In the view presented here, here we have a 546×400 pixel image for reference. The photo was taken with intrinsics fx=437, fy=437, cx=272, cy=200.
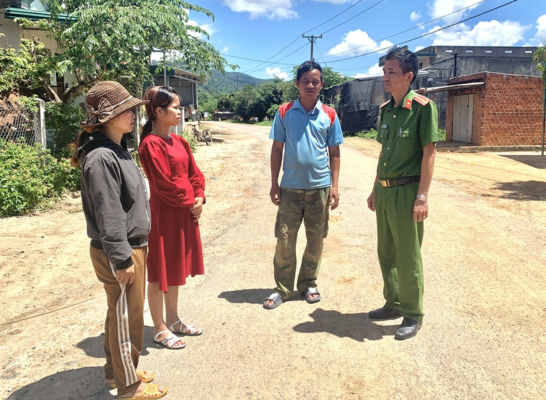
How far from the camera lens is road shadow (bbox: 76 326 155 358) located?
312cm

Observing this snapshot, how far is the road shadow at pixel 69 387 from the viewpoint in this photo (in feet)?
8.65

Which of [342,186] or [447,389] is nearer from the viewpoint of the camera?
[447,389]

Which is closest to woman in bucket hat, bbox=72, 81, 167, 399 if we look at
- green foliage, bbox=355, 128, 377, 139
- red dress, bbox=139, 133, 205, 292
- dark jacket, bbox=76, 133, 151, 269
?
dark jacket, bbox=76, 133, 151, 269

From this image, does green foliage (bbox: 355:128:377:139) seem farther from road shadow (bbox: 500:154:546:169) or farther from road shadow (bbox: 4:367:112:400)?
road shadow (bbox: 4:367:112:400)

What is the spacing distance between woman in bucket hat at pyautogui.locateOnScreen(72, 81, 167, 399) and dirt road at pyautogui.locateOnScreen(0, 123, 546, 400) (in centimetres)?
46

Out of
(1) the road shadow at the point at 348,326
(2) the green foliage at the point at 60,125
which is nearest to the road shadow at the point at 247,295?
(1) the road shadow at the point at 348,326

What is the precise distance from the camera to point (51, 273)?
4.82 m

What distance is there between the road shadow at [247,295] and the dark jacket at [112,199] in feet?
5.48

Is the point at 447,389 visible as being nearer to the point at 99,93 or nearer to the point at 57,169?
the point at 99,93

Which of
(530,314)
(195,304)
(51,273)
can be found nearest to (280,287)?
(195,304)

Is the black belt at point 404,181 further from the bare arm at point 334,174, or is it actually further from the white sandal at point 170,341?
the white sandal at point 170,341

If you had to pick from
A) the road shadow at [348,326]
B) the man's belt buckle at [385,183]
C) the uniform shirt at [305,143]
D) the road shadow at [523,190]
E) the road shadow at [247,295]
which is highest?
the uniform shirt at [305,143]

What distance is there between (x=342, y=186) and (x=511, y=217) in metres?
3.56

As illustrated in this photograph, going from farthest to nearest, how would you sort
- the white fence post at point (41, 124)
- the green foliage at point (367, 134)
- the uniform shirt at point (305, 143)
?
the green foliage at point (367, 134), the white fence post at point (41, 124), the uniform shirt at point (305, 143)
